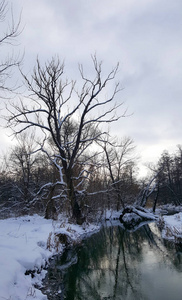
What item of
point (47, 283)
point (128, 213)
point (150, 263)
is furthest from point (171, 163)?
point (47, 283)

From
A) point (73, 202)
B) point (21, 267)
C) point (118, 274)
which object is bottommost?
point (118, 274)

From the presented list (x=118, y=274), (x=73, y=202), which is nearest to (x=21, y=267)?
(x=118, y=274)

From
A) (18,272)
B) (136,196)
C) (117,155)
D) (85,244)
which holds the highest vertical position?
(117,155)

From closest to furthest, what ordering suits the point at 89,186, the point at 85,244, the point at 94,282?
1. the point at 94,282
2. the point at 85,244
3. the point at 89,186

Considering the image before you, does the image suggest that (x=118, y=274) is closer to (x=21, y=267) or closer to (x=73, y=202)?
(x=21, y=267)

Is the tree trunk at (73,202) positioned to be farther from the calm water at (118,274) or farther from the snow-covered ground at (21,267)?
the snow-covered ground at (21,267)

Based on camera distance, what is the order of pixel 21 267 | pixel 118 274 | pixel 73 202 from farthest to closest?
1. pixel 73 202
2. pixel 118 274
3. pixel 21 267

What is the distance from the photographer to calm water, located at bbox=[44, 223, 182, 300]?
5.34 meters

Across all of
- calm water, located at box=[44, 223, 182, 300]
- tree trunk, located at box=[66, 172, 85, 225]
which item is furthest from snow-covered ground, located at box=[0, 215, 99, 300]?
tree trunk, located at box=[66, 172, 85, 225]

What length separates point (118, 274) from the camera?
22.4 feet

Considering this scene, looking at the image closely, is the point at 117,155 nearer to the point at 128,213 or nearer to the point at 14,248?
the point at 128,213

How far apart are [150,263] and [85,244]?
15.8 feet

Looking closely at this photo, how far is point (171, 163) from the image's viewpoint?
46656 millimetres

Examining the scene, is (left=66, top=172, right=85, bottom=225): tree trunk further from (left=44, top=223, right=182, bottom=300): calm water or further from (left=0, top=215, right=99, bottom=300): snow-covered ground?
(left=0, top=215, right=99, bottom=300): snow-covered ground
